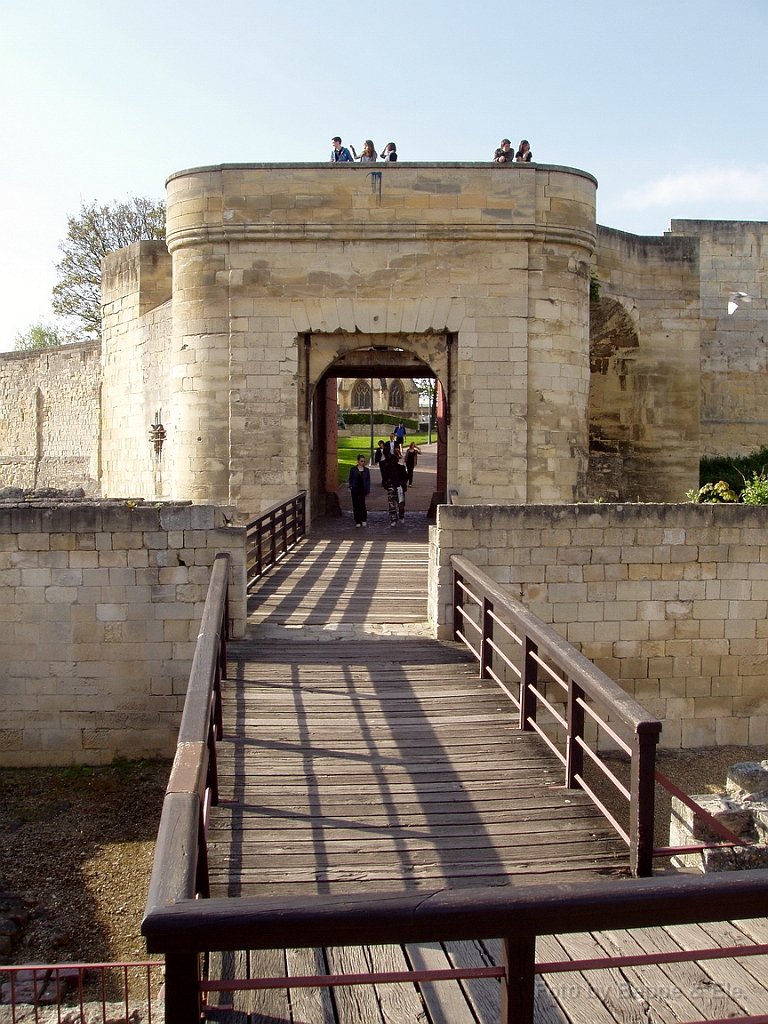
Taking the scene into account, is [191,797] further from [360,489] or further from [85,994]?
[360,489]

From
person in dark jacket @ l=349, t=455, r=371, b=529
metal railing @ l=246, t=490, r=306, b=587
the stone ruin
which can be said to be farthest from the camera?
person in dark jacket @ l=349, t=455, r=371, b=529

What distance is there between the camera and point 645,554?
369 inches

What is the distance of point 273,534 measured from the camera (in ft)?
40.0

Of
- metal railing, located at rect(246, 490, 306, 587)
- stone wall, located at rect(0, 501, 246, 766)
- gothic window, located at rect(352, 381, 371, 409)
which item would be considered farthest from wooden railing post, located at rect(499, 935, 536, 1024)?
gothic window, located at rect(352, 381, 371, 409)

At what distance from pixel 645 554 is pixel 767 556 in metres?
1.45

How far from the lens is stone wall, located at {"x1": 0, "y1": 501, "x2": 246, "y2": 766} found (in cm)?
879

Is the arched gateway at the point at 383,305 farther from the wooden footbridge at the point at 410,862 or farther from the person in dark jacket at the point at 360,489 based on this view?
the wooden footbridge at the point at 410,862

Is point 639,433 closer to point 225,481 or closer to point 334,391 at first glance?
point 334,391

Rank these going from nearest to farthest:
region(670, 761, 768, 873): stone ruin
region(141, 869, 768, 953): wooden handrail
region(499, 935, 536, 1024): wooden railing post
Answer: region(141, 869, 768, 953): wooden handrail → region(499, 935, 536, 1024): wooden railing post → region(670, 761, 768, 873): stone ruin

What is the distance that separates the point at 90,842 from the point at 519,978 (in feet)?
21.0

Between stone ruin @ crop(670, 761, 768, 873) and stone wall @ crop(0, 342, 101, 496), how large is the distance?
62.0 feet

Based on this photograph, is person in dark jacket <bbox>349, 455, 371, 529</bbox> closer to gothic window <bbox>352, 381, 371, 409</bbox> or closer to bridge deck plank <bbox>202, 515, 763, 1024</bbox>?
bridge deck plank <bbox>202, 515, 763, 1024</bbox>

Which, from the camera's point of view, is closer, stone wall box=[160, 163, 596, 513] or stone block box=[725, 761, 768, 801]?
stone block box=[725, 761, 768, 801]

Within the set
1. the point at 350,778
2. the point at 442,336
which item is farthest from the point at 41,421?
the point at 350,778
